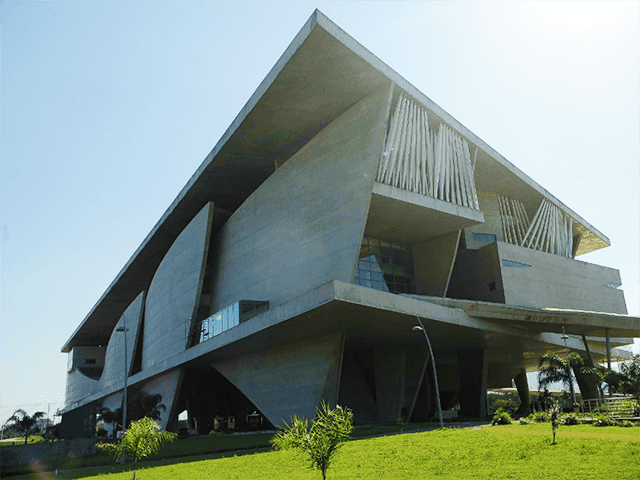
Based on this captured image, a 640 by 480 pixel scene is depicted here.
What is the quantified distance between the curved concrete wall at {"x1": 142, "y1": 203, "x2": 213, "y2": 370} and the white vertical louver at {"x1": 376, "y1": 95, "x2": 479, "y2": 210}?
52.3 feet

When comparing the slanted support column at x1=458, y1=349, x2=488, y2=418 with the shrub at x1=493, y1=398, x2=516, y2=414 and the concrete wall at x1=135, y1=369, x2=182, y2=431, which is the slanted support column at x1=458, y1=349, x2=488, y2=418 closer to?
the shrub at x1=493, y1=398, x2=516, y2=414

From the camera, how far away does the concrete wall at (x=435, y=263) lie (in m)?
37.6

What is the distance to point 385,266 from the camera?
37688 mm

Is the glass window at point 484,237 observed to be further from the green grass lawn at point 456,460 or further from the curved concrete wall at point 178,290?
the green grass lawn at point 456,460

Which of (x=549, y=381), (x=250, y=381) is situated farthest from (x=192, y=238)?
(x=549, y=381)

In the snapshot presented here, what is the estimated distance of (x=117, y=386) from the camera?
5800cm

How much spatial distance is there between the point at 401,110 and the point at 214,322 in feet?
68.2

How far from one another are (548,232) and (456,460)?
41.4 metres

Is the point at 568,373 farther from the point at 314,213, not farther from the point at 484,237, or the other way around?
the point at 314,213

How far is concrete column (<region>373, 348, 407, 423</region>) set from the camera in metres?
35.3

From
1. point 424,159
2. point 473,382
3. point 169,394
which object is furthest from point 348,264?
point 169,394

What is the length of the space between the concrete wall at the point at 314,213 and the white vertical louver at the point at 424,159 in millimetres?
1808

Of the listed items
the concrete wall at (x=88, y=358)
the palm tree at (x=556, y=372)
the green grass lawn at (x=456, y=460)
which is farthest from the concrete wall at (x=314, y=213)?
the concrete wall at (x=88, y=358)

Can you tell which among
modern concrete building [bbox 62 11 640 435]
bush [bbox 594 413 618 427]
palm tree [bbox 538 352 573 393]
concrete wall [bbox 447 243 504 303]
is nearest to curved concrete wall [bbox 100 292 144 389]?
modern concrete building [bbox 62 11 640 435]
